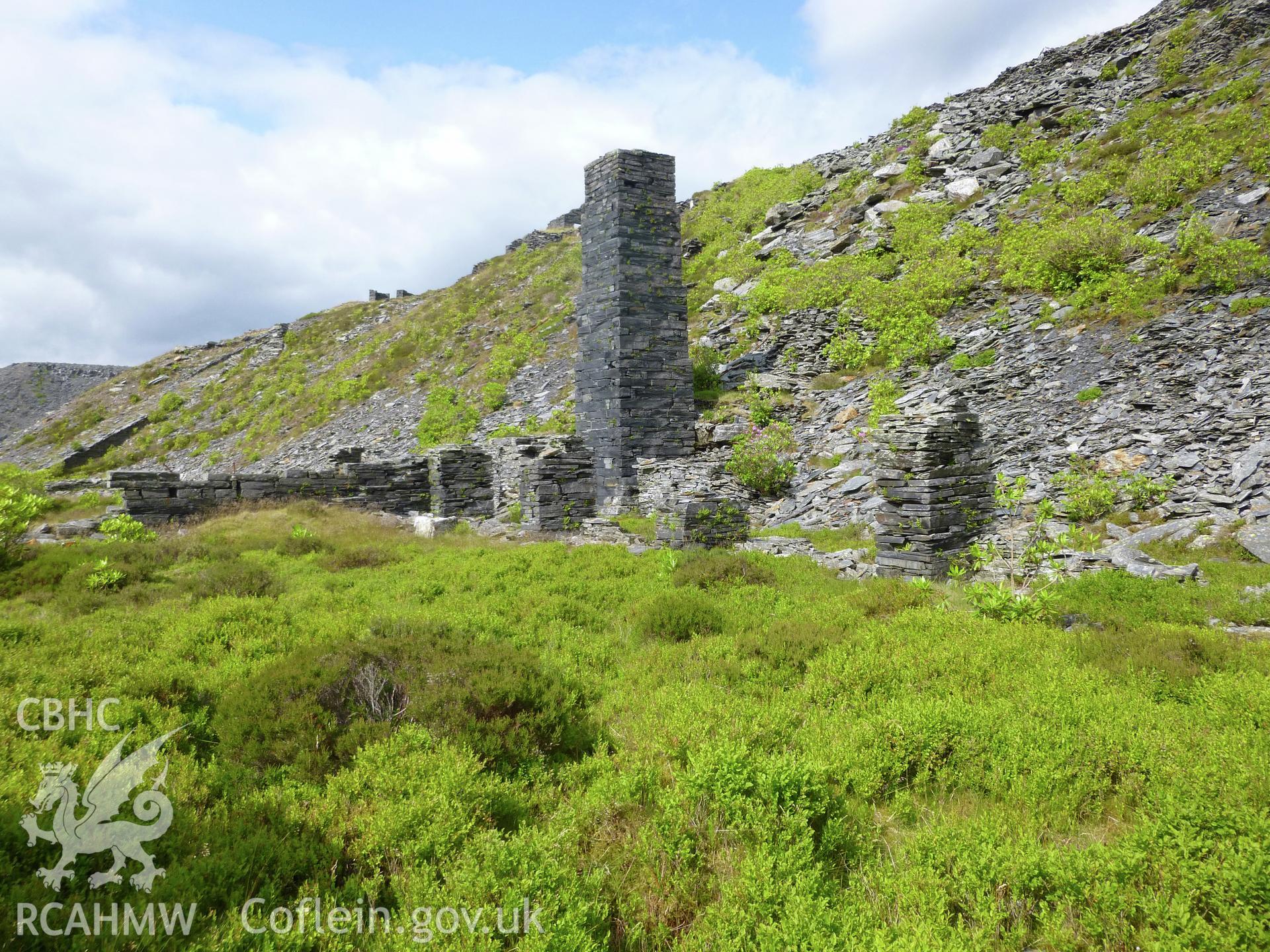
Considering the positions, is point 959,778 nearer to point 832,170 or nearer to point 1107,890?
point 1107,890

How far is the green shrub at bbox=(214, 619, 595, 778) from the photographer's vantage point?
463cm

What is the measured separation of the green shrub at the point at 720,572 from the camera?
32.4ft

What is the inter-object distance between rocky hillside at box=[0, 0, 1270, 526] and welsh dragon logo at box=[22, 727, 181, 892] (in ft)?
46.8

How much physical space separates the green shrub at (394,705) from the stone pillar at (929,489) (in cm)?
718

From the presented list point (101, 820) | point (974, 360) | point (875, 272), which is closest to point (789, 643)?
point (101, 820)

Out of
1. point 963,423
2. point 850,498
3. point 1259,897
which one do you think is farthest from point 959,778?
point 850,498

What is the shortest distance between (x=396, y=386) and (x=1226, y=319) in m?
36.7

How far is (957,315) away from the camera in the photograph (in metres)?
→ 20.7

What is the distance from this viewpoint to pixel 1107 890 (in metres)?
3.01

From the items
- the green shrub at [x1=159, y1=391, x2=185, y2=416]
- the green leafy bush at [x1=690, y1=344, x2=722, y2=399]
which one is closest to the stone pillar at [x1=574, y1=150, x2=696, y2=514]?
the green leafy bush at [x1=690, y1=344, x2=722, y2=399]

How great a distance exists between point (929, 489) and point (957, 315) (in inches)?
529

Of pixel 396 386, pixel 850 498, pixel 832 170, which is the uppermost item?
pixel 832 170

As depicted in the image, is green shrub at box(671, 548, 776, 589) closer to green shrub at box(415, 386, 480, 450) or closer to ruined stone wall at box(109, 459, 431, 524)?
ruined stone wall at box(109, 459, 431, 524)

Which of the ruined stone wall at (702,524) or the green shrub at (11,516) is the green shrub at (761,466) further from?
the green shrub at (11,516)
